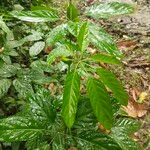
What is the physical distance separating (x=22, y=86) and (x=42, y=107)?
0.28m

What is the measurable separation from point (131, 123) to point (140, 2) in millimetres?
2888

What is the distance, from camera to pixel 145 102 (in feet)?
8.85

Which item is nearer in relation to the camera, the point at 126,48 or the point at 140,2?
the point at 126,48

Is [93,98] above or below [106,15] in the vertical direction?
below

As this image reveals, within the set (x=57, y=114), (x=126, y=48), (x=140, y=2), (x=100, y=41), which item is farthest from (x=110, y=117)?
(x=140, y=2)

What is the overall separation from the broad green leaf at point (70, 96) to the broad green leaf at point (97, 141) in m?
0.38

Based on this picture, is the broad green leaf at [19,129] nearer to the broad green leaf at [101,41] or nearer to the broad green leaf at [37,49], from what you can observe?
the broad green leaf at [101,41]

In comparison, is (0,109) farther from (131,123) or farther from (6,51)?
(131,123)

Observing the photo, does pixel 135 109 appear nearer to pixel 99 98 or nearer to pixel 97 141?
pixel 97 141

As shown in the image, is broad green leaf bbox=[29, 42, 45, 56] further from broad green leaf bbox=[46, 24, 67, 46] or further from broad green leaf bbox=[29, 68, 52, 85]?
broad green leaf bbox=[46, 24, 67, 46]

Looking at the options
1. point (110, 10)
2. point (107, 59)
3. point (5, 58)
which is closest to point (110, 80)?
point (107, 59)

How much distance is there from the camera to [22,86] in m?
1.80

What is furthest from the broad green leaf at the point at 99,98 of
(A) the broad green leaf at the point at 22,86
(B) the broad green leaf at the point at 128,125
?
(A) the broad green leaf at the point at 22,86

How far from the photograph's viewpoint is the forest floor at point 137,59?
2.57 meters
